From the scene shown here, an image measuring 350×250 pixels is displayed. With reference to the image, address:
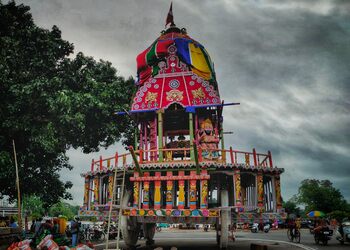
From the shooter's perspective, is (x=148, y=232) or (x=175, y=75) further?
(x=175, y=75)

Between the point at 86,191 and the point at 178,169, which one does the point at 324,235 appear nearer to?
the point at 178,169

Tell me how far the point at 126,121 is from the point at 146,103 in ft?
21.6

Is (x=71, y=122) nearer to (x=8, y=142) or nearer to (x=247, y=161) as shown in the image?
(x=8, y=142)

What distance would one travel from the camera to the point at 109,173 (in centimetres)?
1789

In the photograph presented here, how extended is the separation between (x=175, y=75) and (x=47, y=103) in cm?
904

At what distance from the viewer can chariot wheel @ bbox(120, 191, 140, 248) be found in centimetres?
1700

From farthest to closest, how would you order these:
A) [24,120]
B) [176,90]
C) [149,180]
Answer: [24,120] → [176,90] → [149,180]

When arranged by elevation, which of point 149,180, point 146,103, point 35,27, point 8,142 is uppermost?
point 35,27

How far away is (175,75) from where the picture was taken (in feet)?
73.9

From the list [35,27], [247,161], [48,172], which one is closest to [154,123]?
[247,161]

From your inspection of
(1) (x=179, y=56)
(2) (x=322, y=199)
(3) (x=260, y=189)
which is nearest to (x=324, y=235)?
(3) (x=260, y=189)

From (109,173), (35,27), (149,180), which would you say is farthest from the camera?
(35,27)

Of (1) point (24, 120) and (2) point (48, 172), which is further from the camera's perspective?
(2) point (48, 172)

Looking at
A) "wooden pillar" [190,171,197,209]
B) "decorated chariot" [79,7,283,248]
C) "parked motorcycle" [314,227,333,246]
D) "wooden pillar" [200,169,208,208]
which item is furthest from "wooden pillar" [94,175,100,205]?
"parked motorcycle" [314,227,333,246]
